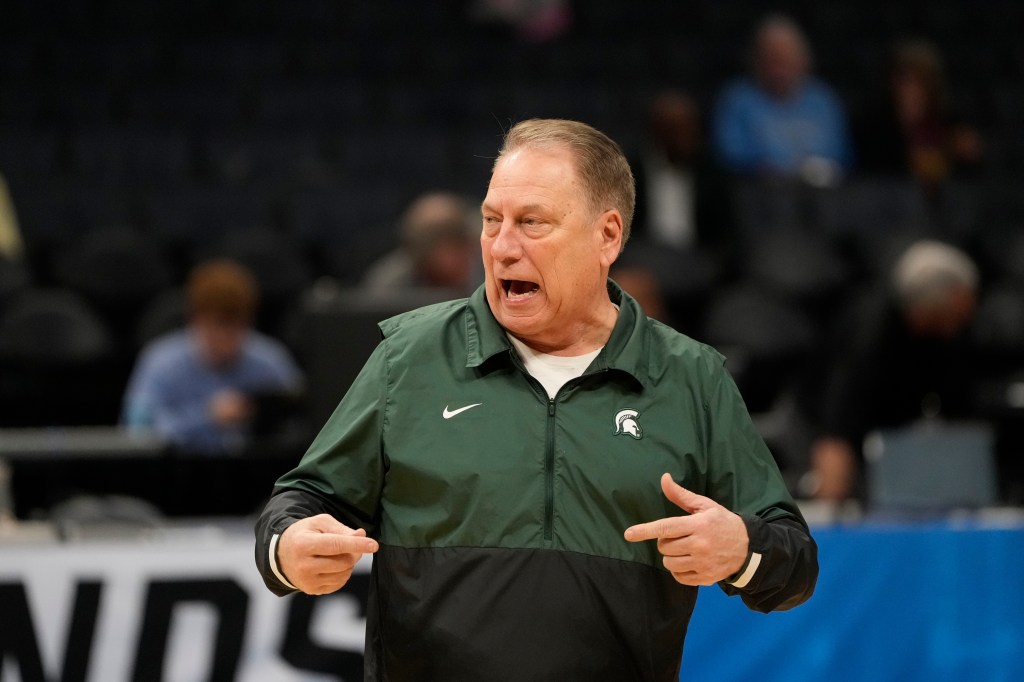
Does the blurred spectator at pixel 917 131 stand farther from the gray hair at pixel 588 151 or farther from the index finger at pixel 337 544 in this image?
the index finger at pixel 337 544

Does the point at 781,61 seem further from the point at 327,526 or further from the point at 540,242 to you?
the point at 327,526

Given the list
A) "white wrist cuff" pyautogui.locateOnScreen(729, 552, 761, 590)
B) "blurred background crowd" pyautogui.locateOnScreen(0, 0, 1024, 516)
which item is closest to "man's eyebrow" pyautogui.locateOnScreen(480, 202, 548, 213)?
"white wrist cuff" pyautogui.locateOnScreen(729, 552, 761, 590)

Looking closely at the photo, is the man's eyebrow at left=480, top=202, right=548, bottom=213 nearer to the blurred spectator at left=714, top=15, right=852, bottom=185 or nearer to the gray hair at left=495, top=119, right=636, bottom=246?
the gray hair at left=495, top=119, right=636, bottom=246

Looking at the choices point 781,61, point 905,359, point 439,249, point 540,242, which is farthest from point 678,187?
point 540,242

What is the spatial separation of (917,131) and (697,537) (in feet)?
22.7

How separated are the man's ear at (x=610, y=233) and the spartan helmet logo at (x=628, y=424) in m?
0.27

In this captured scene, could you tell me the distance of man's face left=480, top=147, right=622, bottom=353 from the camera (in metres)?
2.44

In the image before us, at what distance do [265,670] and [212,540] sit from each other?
43cm

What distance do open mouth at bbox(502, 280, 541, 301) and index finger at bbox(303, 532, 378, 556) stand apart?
20.0 inches

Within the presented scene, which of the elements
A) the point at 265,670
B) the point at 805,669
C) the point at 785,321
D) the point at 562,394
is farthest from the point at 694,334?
the point at 562,394

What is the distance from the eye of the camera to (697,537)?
224 centimetres

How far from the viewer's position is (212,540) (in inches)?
165

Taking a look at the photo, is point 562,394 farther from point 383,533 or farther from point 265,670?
point 265,670

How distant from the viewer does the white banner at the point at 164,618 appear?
3.90m
